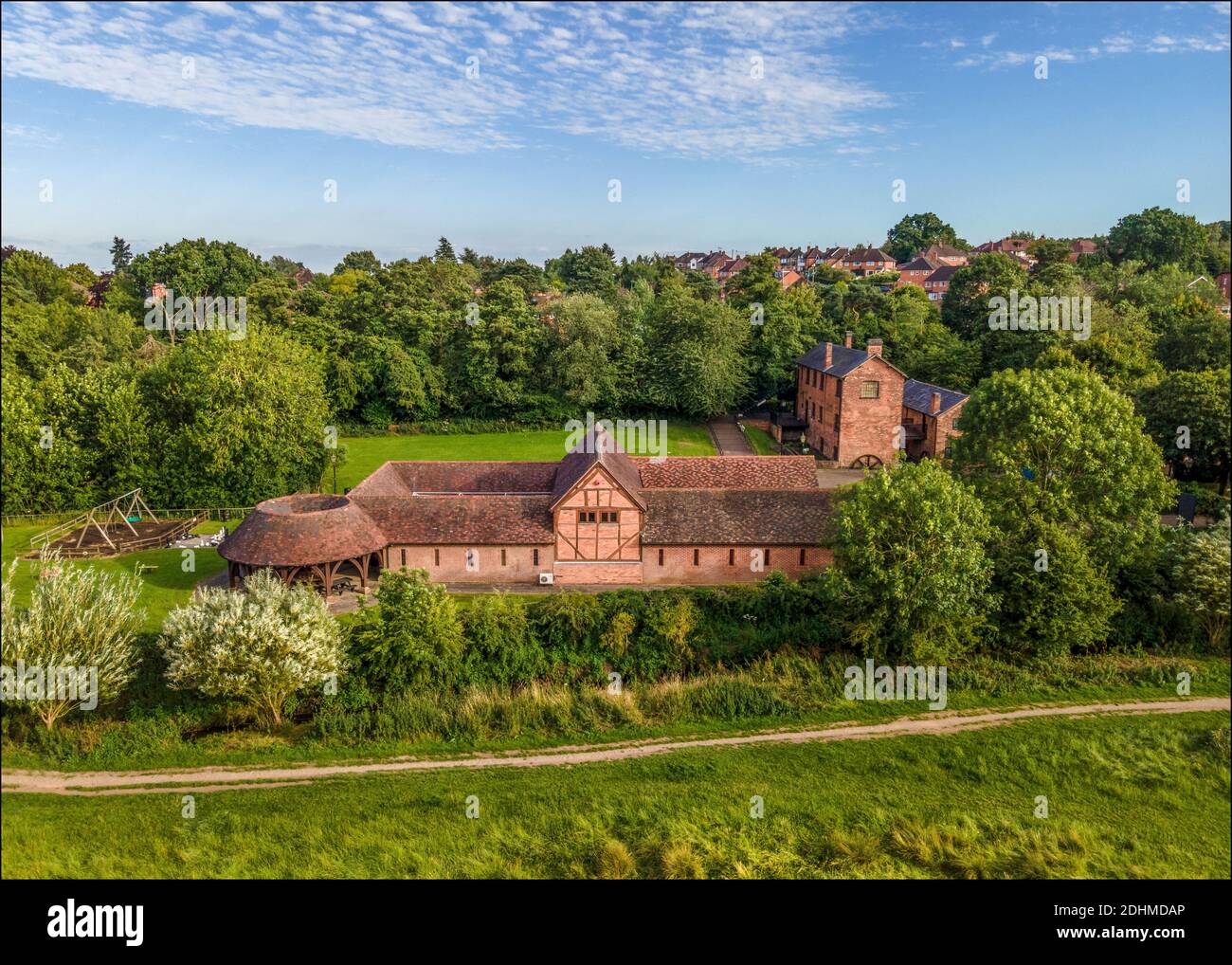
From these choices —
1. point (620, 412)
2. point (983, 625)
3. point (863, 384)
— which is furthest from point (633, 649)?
point (620, 412)

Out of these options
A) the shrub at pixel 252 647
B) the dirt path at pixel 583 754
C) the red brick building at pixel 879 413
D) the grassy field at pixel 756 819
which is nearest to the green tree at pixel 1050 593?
the dirt path at pixel 583 754

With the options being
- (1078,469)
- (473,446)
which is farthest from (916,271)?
(1078,469)

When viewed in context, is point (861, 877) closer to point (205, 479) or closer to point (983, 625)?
point (983, 625)

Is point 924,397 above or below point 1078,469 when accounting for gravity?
above

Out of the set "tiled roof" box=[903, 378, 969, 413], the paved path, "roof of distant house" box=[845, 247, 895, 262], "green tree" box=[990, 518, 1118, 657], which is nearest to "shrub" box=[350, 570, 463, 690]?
"green tree" box=[990, 518, 1118, 657]

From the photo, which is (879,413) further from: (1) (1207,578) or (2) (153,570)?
(2) (153,570)

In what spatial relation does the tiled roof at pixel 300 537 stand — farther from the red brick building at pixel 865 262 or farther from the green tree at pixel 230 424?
the red brick building at pixel 865 262
